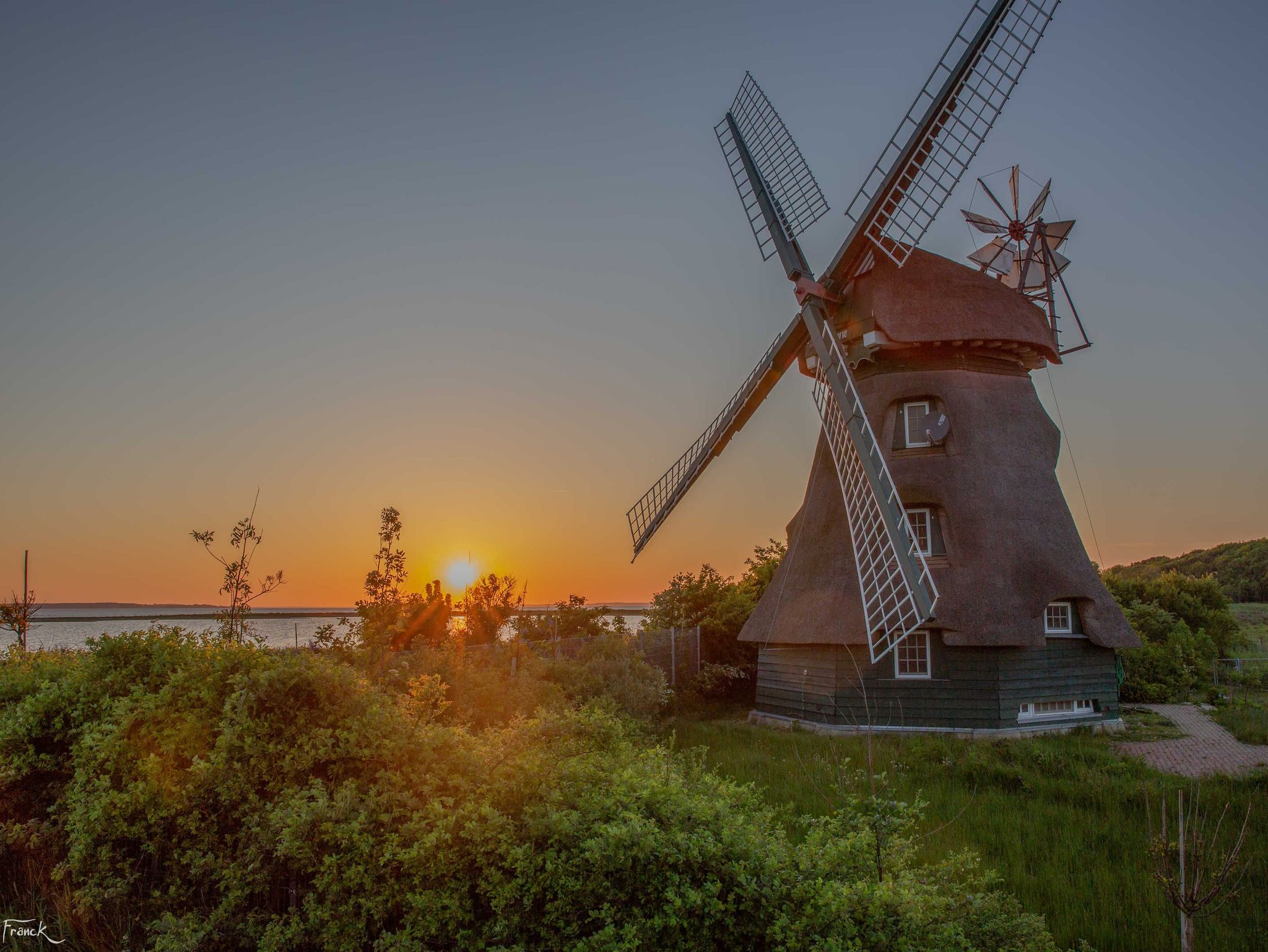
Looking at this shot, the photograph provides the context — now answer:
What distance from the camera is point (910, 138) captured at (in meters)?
14.5

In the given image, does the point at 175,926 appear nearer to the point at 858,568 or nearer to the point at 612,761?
the point at 612,761

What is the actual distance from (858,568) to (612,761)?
29.2 ft

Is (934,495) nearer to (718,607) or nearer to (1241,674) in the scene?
(718,607)

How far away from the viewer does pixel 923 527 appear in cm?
1503

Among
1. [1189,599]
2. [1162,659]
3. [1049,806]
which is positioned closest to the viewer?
[1049,806]

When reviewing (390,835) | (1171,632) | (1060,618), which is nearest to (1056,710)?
(1060,618)

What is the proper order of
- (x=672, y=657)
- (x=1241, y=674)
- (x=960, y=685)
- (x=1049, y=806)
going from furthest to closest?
(x=1241, y=674) → (x=672, y=657) → (x=960, y=685) → (x=1049, y=806)

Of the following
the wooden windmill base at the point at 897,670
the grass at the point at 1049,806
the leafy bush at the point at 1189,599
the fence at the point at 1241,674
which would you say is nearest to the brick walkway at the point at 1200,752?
the grass at the point at 1049,806

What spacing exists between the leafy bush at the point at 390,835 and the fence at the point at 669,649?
10.0 meters

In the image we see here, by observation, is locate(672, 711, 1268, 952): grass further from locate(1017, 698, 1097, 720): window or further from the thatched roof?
the thatched roof

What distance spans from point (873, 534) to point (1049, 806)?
16.2 feet

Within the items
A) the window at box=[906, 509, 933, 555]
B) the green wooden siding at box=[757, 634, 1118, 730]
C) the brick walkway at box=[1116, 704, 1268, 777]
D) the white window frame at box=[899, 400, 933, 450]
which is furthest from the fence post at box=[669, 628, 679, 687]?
the brick walkway at box=[1116, 704, 1268, 777]

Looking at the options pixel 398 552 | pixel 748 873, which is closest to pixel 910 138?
pixel 398 552

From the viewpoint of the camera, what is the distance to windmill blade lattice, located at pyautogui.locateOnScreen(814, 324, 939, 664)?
1224 centimetres
